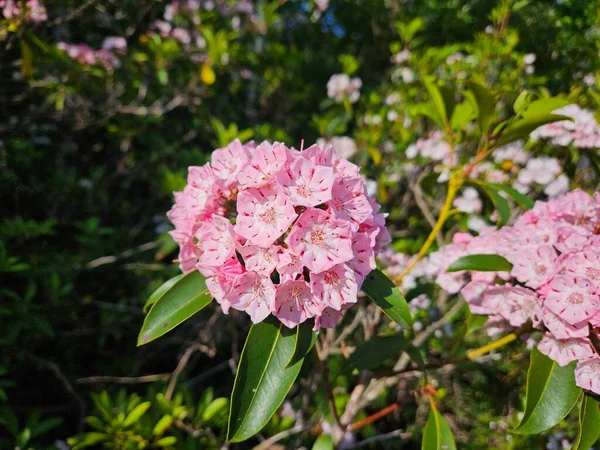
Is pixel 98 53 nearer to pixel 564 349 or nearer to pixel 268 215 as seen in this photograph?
pixel 268 215

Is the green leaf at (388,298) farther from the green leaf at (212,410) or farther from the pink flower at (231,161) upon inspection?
the green leaf at (212,410)

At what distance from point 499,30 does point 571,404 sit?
2719 mm

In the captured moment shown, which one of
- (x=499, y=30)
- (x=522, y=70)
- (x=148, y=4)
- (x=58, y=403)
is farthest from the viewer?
(x=148, y=4)

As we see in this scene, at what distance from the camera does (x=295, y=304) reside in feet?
2.93

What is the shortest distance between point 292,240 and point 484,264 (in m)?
0.55

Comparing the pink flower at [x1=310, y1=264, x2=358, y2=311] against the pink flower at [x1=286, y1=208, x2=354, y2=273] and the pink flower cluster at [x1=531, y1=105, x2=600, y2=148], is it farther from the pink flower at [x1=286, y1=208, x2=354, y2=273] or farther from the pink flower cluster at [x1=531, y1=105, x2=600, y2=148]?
the pink flower cluster at [x1=531, y1=105, x2=600, y2=148]

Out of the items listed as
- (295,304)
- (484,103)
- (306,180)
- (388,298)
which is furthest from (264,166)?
(484,103)

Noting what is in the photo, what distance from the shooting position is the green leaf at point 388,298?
0.92 metres

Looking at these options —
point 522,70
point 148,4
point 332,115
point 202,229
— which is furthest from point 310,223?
point 148,4

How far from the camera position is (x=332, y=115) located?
3.40 meters

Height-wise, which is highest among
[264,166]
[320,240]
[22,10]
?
[22,10]

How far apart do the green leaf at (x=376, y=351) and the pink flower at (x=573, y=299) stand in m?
0.47

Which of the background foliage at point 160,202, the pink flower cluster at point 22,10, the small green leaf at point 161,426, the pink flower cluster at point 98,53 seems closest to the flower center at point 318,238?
the background foliage at point 160,202

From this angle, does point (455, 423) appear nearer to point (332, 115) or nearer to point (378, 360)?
point (378, 360)
